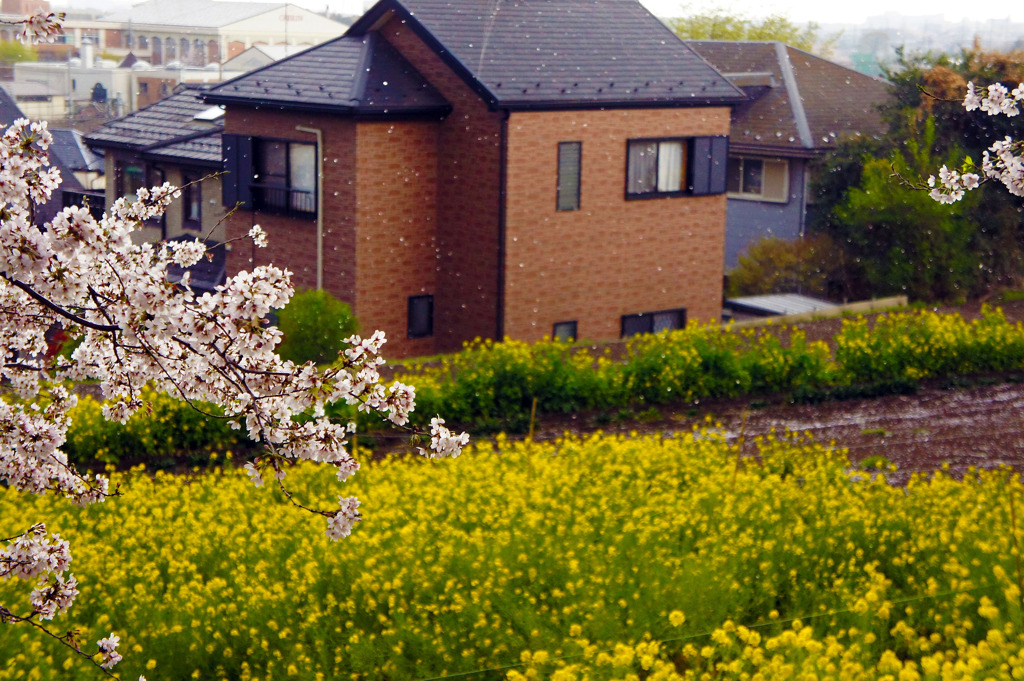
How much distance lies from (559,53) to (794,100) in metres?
13.2

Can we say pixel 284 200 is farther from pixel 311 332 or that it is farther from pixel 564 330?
pixel 564 330

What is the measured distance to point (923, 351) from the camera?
48.6 ft

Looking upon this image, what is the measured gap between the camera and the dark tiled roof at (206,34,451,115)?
19.4 m

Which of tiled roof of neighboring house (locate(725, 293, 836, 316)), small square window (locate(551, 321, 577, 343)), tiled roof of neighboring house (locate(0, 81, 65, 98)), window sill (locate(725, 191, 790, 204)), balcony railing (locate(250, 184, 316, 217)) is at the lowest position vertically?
tiled roof of neighboring house (locate(725, 293, 836, 316))

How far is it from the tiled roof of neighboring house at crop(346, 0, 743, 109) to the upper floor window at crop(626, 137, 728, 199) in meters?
0.82

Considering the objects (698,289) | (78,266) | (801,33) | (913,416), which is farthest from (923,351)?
(801,33)

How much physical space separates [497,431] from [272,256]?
9.66 metres

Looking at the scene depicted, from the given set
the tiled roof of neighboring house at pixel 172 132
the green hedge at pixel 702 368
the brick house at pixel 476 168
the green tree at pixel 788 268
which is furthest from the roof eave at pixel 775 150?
the green hedge at pixel 702 368

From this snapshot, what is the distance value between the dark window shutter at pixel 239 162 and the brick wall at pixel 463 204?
3317mm

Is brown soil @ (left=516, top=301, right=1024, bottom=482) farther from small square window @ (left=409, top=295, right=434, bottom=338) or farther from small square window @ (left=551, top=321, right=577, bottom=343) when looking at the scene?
small square window @ (left=409, top=295, right=434, bottom=338)

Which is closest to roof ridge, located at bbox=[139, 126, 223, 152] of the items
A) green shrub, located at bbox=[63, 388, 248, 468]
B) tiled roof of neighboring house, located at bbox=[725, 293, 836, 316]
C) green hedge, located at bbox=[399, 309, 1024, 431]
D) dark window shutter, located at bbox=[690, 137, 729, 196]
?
dark window shutter, located at bbox=[690, 137, 729, 196]

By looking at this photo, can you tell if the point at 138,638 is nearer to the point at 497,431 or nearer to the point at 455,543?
the point at 455,543

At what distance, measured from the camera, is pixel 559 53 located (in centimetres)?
2091

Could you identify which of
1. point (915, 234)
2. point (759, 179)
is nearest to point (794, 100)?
point (759, 179)
